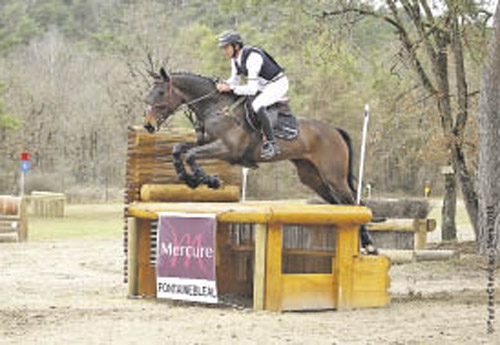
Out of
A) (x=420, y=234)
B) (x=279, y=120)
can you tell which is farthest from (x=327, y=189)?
(x=420, y=234)

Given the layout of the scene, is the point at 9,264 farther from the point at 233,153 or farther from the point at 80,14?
the point at 80,14

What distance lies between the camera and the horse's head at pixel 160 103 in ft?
33.1

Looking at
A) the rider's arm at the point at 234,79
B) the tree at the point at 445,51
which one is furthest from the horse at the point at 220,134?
the tree at the point at 445,51

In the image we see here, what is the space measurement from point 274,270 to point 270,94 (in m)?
1.99

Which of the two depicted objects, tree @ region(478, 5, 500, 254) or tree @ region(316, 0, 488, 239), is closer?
tree @ region(478, 5, 500, 254)

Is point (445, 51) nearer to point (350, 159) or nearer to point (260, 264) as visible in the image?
point (350, 159)

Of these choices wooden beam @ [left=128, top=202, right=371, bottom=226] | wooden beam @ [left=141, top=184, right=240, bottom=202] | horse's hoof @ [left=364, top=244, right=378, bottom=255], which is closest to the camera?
wooden beam @ [left=128, top=202, right=371, bottom=226]

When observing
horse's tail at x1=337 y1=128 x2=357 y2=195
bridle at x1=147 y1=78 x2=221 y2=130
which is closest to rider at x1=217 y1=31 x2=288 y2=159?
bridle at x1=147 y1=78 x2=221 y2=130

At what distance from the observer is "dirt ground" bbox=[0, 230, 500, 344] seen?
7.58 meters

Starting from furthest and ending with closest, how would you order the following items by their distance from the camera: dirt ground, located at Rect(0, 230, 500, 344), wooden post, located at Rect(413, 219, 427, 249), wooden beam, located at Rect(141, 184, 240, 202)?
1. wooden post, located at Rect(413, 219, 427, 249)
2. wooden beam, located at Rect(141, 184, 240, 202)
3. dirt ground, located at Rect(0, 230, 500, 344)

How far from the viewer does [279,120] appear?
1017cm

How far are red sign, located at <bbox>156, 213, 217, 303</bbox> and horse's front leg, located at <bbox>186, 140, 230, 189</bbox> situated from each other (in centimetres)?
46

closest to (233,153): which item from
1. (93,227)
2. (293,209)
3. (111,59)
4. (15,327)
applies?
(293,209)

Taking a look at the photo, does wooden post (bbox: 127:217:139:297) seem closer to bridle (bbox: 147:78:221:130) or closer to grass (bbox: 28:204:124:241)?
bridle (bbox: 147:78:221:130)
